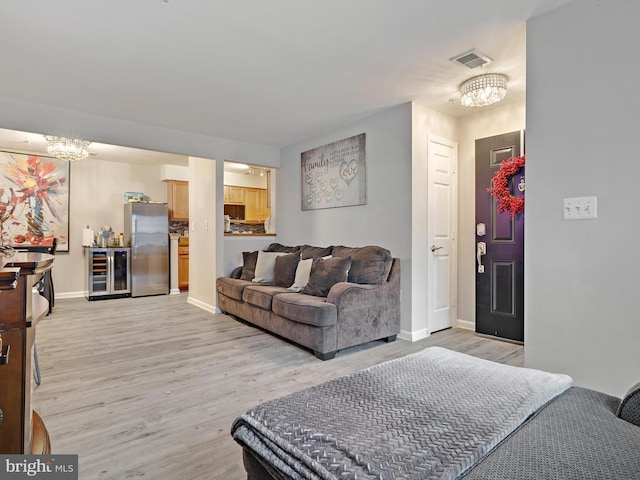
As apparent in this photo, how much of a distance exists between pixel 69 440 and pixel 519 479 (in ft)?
7.02

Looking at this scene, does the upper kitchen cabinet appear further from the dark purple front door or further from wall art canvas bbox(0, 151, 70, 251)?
the dark purple front door

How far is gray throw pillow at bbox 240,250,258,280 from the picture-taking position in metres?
4.60

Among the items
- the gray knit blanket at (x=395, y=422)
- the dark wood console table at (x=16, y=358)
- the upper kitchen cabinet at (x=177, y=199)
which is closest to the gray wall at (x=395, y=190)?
the gray knit blanket at (x=395, y=422)

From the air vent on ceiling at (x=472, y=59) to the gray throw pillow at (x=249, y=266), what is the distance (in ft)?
10.7

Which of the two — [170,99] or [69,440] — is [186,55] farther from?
[69,440]

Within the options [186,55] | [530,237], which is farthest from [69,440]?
[530,237]

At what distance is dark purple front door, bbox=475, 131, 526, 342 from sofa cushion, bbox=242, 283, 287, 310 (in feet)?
7.31

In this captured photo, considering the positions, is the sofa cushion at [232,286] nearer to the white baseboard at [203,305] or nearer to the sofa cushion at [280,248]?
the white baseboard at [203,305]

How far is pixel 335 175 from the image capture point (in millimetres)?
4422

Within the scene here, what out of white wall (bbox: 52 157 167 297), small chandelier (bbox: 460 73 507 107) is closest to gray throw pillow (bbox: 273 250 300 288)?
small chandelier (bbox: 460 73 507 107)

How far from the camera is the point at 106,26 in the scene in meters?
2.24

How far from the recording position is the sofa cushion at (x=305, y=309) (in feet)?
9.91

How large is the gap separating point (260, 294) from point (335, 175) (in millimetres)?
1783

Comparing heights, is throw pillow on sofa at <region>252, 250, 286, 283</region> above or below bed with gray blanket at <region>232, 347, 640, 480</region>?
above
